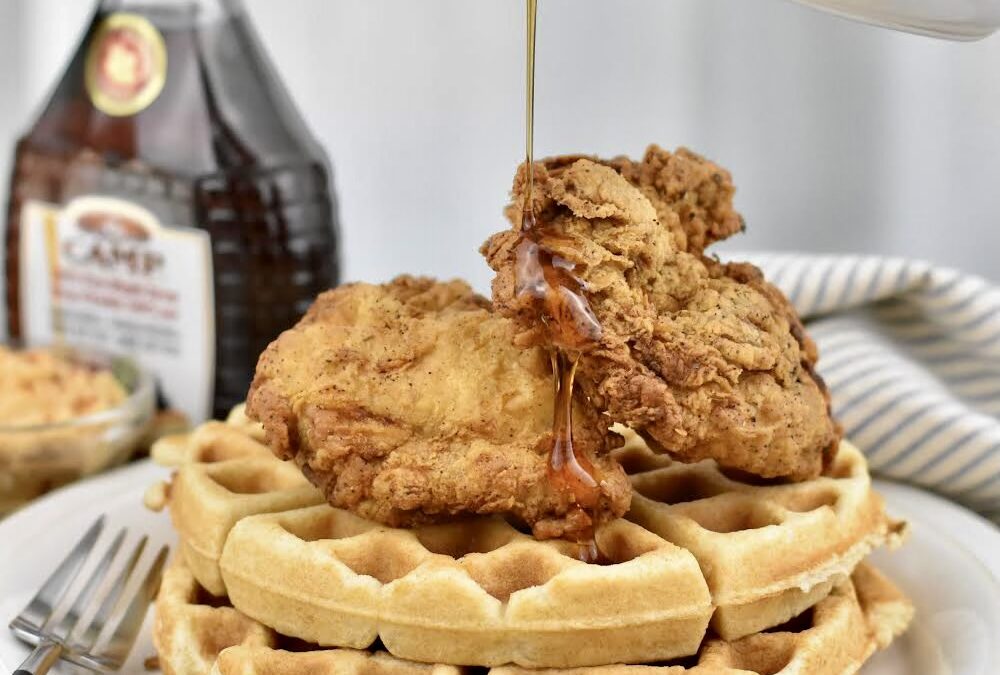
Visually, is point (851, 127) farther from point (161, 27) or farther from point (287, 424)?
point (287, 424)

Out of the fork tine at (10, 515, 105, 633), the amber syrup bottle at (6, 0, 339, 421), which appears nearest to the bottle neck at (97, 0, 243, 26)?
the amber syrup bottle at (6, 0, 339, 421)

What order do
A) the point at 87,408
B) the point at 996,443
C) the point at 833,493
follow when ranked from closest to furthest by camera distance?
the point at 833,493 → the point at 996,443 → the point at 87,408

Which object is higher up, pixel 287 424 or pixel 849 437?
pixel 287 424

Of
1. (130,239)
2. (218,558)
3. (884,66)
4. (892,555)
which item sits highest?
(884,66)

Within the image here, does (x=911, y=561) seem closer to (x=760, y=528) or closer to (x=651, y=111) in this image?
(x=760, y=528)

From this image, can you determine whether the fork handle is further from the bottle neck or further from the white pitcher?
the bottle neck

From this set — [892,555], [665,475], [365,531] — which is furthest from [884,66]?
[365,531]
